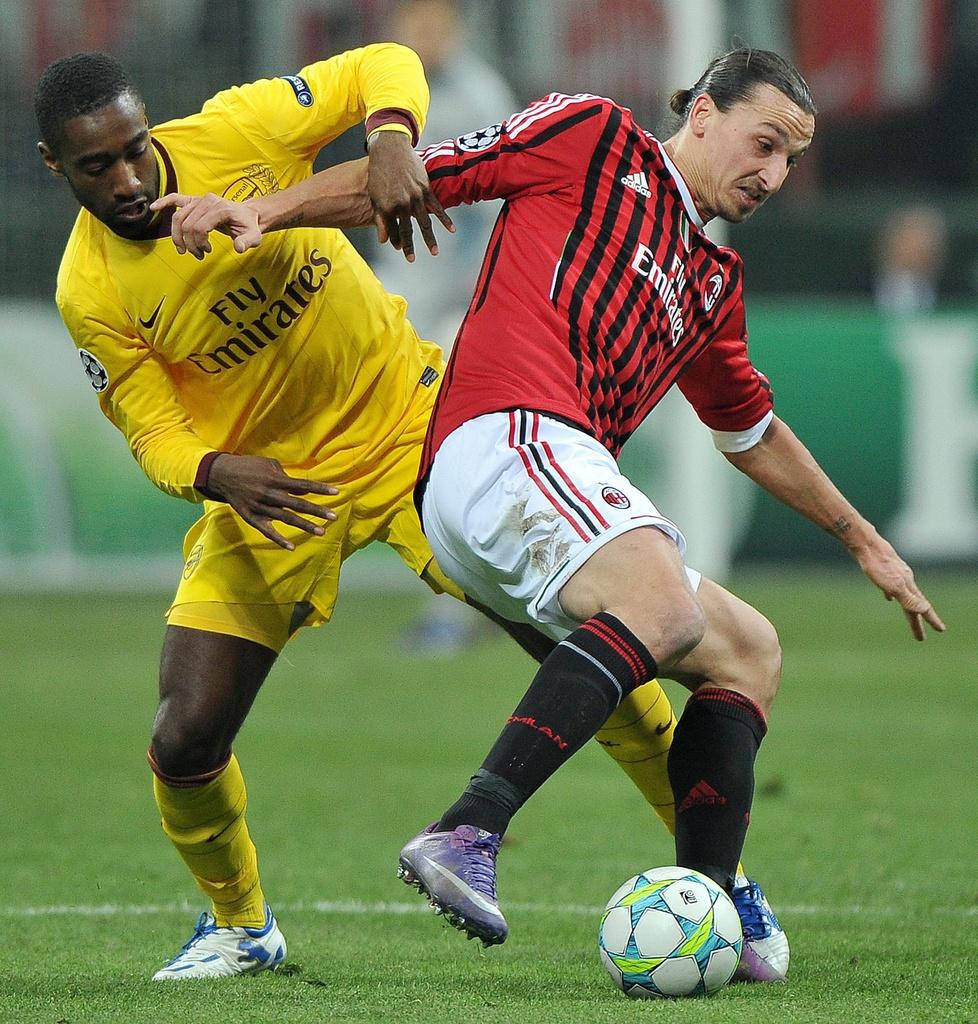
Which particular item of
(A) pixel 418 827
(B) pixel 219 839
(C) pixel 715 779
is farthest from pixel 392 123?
(A) pixel 418 827

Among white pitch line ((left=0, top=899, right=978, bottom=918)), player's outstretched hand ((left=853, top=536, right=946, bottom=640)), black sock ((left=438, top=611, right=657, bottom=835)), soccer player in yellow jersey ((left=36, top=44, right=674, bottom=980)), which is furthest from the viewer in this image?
white pitch line ((left=0, top=899, right=978, bottom=918))

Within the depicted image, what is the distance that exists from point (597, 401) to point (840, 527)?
0.93 m

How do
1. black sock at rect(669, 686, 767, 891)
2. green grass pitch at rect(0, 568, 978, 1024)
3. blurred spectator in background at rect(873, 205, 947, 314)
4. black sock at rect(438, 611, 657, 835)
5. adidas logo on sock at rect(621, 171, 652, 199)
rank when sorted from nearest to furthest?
black sock at rect(438, 611, 657, 835)
green grass pitch at rect(0, 568, 978, 1024)
black sock at rect(669, 686, 767, 891)
adidas logo on sock at rect(621, 171, 652, 199)
blurred spectator in background at rect(873, 205, 947, 314)

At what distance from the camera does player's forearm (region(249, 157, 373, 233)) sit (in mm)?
4168

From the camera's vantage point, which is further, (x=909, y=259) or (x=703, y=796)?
(x=909, y=259)

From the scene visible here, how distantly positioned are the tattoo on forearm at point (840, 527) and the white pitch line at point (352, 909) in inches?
43.5

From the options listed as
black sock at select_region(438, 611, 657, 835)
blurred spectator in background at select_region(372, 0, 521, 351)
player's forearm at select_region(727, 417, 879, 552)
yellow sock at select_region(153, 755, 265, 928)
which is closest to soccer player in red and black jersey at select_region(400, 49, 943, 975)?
black sock at select_region(438, 611, 657, 835)

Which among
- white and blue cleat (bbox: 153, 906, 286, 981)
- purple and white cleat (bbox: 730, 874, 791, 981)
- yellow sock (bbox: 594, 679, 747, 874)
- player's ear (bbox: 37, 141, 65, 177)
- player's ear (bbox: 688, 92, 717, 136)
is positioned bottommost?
white and blue cleat (bbox: 153, 906, 286, 981)

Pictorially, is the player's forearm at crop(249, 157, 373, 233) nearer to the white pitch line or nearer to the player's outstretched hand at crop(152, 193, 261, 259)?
the player's outstretched hand at crop(152, 193, 261, 259)

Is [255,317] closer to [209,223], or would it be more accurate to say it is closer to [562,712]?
[209,223]

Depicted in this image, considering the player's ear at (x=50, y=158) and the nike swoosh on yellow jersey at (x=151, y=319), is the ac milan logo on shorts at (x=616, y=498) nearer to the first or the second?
the nike swoosh on yellow jersey at (x=151, y=319)

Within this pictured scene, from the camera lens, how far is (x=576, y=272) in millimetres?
4234

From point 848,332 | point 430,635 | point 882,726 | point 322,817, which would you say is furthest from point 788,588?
point 322,817

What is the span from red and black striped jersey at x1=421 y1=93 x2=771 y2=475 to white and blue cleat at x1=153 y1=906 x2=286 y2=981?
130 centimetres
